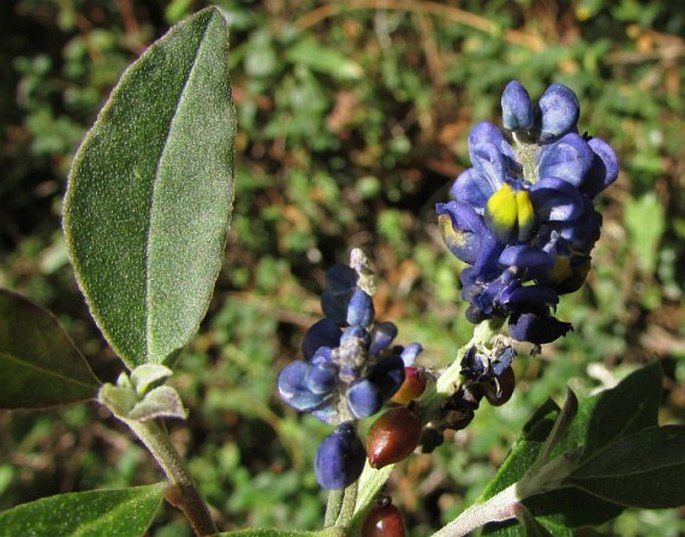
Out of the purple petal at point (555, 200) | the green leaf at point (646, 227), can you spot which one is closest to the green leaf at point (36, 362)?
the purple petal at point (555, 200)

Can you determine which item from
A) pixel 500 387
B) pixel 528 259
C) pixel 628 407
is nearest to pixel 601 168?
pixel 528 259

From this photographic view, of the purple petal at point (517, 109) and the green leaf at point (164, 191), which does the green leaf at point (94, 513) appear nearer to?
the green leaf at point (164, 191)

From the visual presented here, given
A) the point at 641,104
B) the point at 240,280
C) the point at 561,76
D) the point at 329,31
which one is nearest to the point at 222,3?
the point at 329,31

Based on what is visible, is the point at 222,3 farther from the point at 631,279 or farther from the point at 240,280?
the point at 631,279

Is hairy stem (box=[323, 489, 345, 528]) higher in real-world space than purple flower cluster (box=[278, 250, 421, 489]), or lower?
lower

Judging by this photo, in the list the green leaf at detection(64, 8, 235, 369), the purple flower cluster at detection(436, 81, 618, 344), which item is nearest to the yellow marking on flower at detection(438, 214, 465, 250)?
the purple flower cluster at detection(436, 81, 618, 344)

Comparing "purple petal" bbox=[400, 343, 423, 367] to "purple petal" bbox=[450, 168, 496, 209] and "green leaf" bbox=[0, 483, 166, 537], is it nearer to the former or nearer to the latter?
"purple petal" bbox=[450, 168, 496, 209]

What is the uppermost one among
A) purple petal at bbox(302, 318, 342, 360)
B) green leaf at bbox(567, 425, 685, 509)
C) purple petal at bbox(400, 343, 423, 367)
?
purple petal at bbox(302, 318, 342, 360)
